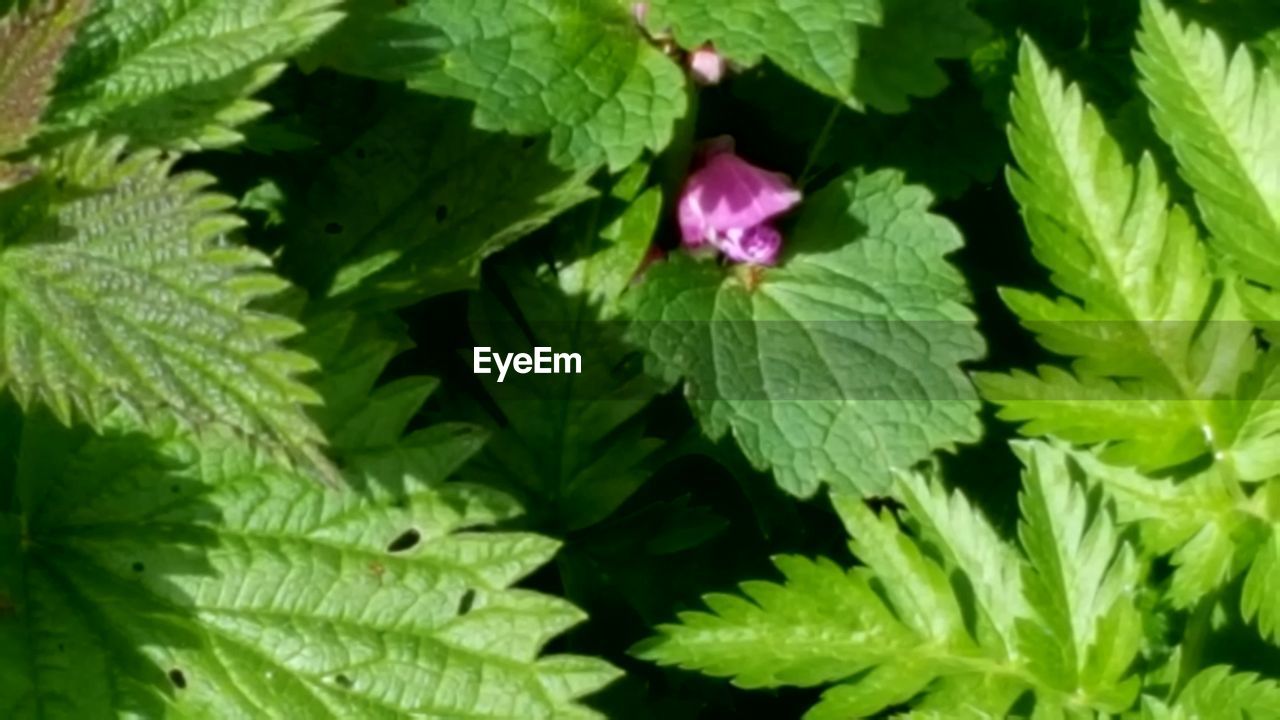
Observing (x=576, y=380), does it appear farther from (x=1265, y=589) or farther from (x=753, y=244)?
(x=1265, y=589)

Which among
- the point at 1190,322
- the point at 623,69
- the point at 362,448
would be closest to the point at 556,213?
the point at 623,69

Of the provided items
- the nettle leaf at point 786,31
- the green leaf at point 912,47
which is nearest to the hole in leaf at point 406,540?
the nettle leaf at point 786,31

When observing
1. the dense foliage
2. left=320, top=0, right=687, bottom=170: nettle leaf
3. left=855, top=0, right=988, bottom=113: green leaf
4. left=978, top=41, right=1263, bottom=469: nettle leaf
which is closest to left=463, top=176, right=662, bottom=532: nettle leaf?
the dense foliage

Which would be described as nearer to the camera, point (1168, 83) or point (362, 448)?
point (362, 448)

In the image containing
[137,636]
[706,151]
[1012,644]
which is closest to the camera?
[137,636]

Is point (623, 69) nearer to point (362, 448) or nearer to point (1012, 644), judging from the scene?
point (362, 448)

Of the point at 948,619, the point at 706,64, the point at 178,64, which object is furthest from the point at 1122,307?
the point at 178,64
